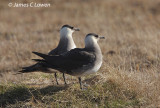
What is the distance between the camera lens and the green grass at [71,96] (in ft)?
15.8

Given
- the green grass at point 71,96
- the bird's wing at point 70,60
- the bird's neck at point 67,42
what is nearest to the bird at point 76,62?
the bird's wing at point 70,60

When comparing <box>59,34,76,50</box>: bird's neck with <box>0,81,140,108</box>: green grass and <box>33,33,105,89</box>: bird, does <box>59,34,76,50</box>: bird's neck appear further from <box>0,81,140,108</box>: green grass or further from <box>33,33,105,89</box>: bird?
<box>0,81,140,108</box>: green grass

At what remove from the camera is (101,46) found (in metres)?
8.90

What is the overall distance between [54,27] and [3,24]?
6.90 feet

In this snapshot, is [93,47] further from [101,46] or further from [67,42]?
[101,46]

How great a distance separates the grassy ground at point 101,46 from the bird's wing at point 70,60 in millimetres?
357

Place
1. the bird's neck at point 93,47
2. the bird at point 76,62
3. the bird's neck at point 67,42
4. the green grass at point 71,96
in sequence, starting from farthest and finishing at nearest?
the bird's neck at point 67,42, the bird's neck at point 93,47, the bird at point 76,62, the green grass at point 71,96

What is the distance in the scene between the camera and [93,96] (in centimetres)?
490

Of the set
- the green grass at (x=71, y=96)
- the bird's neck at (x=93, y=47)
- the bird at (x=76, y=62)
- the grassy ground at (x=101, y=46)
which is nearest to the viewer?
the green grass at (x=71, y=96)

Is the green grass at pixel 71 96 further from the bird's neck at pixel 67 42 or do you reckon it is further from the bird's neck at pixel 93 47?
the bird's neck at pixel 67 42

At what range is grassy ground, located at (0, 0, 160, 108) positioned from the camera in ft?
16.2

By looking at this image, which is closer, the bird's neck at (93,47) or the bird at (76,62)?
the bird at (76,62)

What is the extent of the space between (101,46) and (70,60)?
382cm

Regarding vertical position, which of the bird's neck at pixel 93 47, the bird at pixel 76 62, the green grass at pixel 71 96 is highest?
the bird's neck at pixel 93 47
